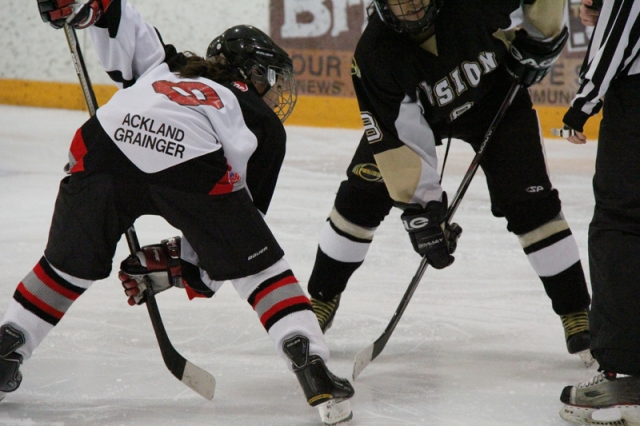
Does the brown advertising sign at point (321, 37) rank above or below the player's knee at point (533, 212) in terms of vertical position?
below

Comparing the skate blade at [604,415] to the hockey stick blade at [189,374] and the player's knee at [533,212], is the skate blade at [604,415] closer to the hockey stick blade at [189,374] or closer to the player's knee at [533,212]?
the player's knee at [533,212]

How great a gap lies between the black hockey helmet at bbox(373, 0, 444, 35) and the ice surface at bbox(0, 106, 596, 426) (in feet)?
2.60

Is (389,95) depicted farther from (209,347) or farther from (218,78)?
(209,347)

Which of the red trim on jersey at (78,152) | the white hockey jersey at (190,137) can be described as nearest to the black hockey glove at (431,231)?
the white hockey jersey at (190,137)

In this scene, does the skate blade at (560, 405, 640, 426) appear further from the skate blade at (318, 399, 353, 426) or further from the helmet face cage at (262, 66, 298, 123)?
the helmet face cage at (262, 66, 298, 123)

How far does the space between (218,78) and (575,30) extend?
4.43 metres

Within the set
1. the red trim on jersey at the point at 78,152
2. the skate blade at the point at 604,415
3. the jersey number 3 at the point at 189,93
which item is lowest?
the skate blade at the point at 604,415

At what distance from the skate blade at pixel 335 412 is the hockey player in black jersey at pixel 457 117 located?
42 cm

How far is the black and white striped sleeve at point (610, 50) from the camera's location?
1.52m

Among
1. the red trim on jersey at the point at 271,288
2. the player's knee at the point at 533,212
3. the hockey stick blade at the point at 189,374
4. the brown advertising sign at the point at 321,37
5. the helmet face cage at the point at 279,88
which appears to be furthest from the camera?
the brown advertising sign at the point at 321,37

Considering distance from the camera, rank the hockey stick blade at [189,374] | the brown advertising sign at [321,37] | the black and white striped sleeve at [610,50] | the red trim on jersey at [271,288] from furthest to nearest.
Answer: the brown advertising sign at [321,37] < the hockey stick blade at [189,374] < the red trim on jersey at [271,288] < the black and white striped sleeve at [610,50]

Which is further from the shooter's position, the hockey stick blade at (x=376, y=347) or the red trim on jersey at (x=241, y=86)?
the hockey stick blade at (x=376, y=347)

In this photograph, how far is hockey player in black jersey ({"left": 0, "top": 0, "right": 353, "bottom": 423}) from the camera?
5.28 ft

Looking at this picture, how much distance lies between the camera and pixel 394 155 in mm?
1871
